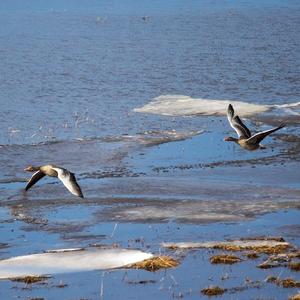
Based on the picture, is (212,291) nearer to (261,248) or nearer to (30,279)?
(261,248)

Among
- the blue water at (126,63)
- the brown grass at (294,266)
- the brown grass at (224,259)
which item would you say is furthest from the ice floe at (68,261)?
the blue water at (126,63)

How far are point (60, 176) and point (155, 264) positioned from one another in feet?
12.5

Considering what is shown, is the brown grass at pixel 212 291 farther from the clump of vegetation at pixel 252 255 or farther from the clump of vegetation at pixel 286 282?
the clump of vegetation at pixel 252 255

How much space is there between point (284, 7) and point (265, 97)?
4544 centimetres

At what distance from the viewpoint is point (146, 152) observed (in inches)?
874

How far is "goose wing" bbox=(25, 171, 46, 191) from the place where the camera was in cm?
1755

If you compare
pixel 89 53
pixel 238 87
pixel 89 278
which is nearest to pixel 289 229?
pixel 89 278

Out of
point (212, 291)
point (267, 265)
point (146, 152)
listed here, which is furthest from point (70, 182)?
point (146, 152)

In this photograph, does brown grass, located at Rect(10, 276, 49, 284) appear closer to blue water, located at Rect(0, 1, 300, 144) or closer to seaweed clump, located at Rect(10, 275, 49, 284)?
seaweed clump, located at Rect(10, 275, 49, 284)

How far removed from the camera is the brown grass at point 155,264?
12883mm

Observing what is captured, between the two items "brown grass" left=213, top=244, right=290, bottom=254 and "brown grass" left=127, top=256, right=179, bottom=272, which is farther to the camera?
"brown grass" left=213, top=244, right=290, bottom=254

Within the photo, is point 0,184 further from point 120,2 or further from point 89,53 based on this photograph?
point 120,2

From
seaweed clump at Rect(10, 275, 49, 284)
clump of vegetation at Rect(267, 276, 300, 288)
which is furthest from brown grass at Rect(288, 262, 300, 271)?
seaweed clump at Rect(10, 275, 49, 284)

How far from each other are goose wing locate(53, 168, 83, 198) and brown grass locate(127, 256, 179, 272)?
2.77 meters
